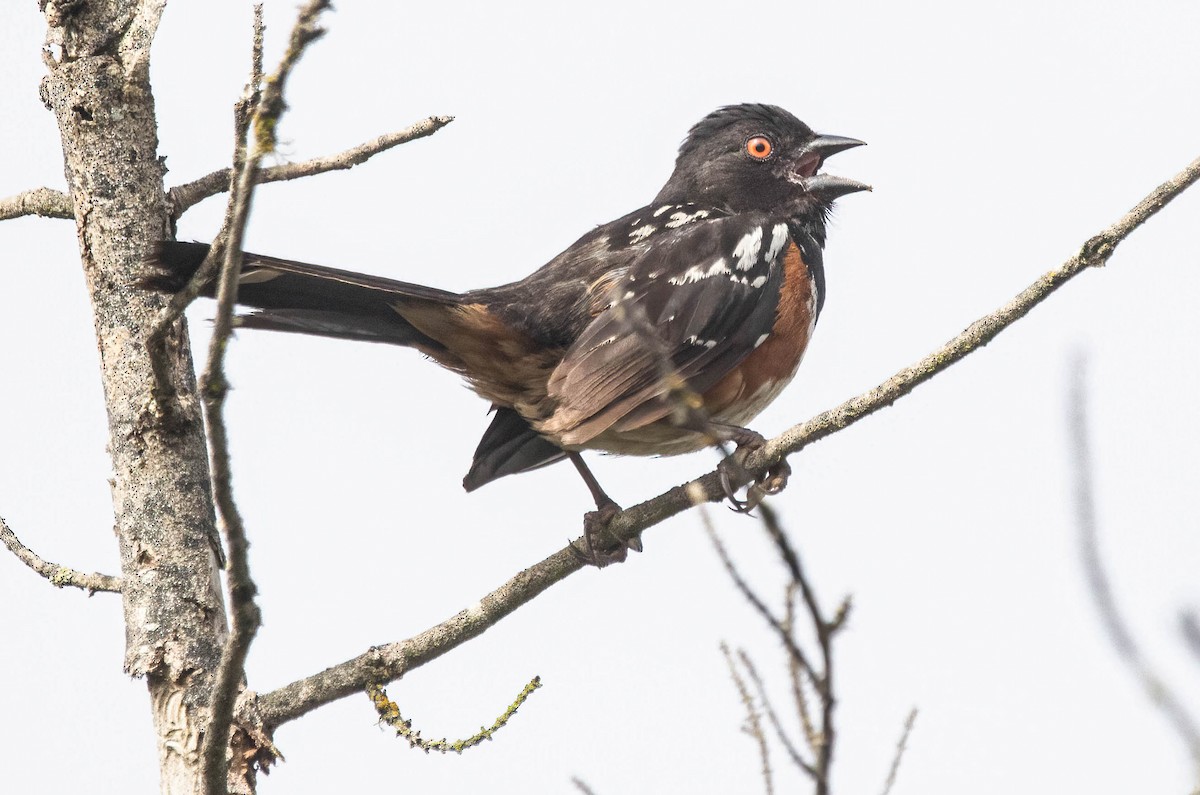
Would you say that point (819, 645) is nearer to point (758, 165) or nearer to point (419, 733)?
point (419, 733)

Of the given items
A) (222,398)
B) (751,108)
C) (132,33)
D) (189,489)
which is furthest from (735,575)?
(751,108)

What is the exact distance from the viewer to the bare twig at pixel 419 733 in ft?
7.94

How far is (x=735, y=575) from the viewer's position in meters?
1.36

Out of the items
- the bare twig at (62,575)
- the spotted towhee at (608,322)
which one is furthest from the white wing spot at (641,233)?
the bare twig at (62,575)

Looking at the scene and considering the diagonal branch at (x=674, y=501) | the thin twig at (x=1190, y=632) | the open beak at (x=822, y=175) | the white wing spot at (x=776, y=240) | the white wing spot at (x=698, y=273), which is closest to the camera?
the thin twig at (x=1190, y=632)

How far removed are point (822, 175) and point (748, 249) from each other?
24.4 inches

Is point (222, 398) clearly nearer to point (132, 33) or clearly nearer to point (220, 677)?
point (220, 677)

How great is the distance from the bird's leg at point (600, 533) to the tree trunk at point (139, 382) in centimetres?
83

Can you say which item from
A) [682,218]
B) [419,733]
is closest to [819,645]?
[419,733]

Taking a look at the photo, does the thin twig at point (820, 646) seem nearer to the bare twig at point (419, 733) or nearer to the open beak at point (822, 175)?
the bare twig at point (419, 733)

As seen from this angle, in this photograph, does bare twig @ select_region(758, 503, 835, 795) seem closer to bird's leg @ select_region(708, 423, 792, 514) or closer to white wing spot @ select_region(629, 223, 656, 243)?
bird's leg @ select_region(708, 423, 792, 514)

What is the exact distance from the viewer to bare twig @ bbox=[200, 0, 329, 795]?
149cm

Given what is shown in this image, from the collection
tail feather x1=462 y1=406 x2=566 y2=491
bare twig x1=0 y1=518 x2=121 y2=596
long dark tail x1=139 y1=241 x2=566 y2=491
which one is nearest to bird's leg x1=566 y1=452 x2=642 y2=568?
tail feather x1=462 y1=406 x2=566 y2=491

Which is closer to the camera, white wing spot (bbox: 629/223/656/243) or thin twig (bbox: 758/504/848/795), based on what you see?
thin twig (bbox: 758/504/848/795)
